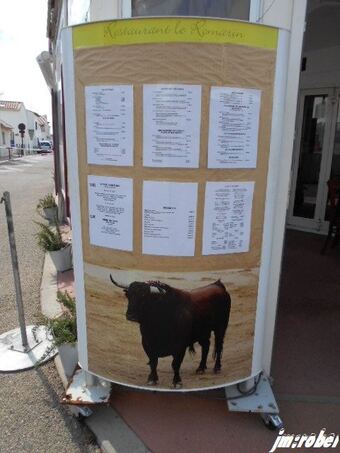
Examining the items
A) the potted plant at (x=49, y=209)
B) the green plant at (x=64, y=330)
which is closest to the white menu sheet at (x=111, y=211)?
the green plant at (x=64, y=330)

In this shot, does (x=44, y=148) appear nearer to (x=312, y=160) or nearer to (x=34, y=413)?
(x=312, y=160)

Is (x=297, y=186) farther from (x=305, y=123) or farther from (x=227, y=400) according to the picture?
(x=227, y=400)

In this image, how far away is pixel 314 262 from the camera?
5121 millimetres

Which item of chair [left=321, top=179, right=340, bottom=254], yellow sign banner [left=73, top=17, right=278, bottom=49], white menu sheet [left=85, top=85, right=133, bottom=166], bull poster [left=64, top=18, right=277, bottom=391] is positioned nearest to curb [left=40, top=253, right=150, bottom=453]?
bull poster [left=64, top=18, right=277, bottom=391]

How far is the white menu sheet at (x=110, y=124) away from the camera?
1900 mm

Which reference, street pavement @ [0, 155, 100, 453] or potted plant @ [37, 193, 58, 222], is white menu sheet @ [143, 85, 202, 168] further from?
potted plant @ [37, 193, 58, 222]

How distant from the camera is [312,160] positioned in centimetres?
657

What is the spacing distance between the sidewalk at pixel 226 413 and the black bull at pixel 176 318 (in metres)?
0.33

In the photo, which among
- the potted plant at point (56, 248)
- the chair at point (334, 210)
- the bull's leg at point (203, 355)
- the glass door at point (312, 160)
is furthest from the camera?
the glass door at point (312, 160)

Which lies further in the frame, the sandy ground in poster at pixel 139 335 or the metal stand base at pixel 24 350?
the metal stand base at pixel 24 350

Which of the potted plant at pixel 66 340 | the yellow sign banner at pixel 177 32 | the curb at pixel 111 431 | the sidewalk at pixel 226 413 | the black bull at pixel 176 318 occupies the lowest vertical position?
the curb at pixel 111 431

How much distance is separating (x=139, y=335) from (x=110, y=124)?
1.21 m

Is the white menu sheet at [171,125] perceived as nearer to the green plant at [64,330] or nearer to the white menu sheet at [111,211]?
the white menu sheet at [111,211]

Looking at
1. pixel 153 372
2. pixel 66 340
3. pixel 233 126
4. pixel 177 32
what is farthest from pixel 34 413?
pixel 177 32
